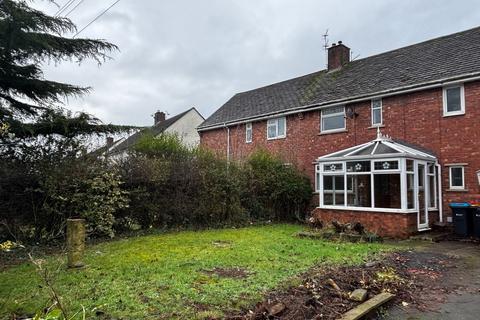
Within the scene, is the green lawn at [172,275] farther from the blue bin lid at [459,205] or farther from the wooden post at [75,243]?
the blue bin lid at [459,205]

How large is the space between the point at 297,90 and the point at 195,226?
11251 mm

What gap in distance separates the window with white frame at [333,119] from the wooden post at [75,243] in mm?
12389

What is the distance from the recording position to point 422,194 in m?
12.2

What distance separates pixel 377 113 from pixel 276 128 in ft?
19.9

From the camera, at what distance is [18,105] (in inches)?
439

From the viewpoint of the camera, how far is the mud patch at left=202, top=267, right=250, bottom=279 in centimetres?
612

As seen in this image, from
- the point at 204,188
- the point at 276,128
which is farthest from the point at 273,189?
the point at 276,128

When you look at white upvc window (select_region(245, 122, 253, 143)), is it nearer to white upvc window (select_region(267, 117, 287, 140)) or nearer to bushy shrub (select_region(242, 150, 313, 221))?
white upvc window (select_region(267, 117, 287, 140))

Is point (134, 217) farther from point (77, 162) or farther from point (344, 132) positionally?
point (344, 132)

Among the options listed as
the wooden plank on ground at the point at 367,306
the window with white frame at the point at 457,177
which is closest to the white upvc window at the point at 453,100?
the window with white frame at the point at 457,177

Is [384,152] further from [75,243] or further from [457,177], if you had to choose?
[75,243]

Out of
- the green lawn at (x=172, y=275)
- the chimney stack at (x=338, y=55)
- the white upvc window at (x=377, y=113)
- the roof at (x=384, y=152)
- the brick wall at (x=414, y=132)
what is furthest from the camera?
the chimney stack at (x=338, y=55)

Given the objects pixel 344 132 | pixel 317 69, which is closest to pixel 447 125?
pixel 344 132

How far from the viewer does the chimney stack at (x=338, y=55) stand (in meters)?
20.2
